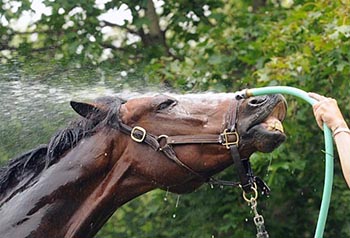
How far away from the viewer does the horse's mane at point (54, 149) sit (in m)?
3.46

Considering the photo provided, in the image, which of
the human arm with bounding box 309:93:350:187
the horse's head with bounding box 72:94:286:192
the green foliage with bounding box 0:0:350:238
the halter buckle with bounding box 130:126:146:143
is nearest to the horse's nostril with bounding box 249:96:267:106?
the horse's head with bounding box 72:94:286:192

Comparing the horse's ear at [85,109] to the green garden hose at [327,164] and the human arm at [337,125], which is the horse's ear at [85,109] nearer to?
the green garden hose at [327,164]

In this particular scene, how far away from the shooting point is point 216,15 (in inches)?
297

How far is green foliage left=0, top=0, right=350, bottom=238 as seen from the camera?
6.37 meters

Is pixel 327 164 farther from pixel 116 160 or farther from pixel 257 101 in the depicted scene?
pixel 116 160

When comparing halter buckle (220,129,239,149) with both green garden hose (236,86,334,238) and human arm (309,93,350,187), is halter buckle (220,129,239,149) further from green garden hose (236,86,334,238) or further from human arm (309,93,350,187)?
human arm (309,93,350,187)

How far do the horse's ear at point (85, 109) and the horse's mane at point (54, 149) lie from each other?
2 centimetres

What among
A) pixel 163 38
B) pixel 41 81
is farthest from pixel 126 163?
pixel 163 38

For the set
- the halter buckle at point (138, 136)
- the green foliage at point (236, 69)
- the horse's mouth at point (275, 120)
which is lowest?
the green foliage at point (236, 69)

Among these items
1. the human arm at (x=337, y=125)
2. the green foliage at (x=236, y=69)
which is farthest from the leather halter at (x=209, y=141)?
the green foliage at (x=236, y=69)

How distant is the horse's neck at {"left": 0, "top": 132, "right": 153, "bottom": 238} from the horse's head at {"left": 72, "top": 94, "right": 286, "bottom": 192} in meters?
0.06

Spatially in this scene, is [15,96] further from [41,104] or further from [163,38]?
[163,38]

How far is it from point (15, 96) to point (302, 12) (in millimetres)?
2772

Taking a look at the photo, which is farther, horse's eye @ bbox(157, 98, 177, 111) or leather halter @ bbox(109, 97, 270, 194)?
horse's eye @ bbox(157, 98, 177, 111)
